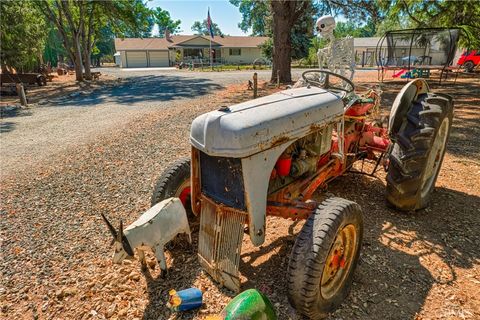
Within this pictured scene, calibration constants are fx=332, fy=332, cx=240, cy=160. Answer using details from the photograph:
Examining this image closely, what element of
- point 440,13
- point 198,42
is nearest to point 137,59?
point 198,42

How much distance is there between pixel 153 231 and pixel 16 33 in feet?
70.5

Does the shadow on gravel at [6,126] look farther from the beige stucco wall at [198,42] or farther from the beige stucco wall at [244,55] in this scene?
the beige stucco wall at [244,55]

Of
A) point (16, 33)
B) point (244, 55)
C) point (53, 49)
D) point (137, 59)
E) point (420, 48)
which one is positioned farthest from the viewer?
point (53, 49)

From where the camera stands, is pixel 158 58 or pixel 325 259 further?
pixel 158 58

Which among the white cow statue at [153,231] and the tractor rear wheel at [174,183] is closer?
the white cow statue at [153,231]

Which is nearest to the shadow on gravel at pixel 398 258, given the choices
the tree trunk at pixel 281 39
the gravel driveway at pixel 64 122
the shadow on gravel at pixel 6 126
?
the gravel driveway at pixel 64 122

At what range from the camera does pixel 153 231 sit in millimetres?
2582

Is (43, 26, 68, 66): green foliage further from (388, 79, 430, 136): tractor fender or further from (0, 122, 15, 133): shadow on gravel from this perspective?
(388, 79, 430, 136): tractor fender

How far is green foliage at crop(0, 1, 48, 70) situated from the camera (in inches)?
719

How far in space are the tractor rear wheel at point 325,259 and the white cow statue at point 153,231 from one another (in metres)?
1.02

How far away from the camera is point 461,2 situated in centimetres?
1611

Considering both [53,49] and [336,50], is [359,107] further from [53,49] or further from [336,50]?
[53,49]

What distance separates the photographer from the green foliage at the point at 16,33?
719 inches

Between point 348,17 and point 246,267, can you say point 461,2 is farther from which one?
point 246,267
